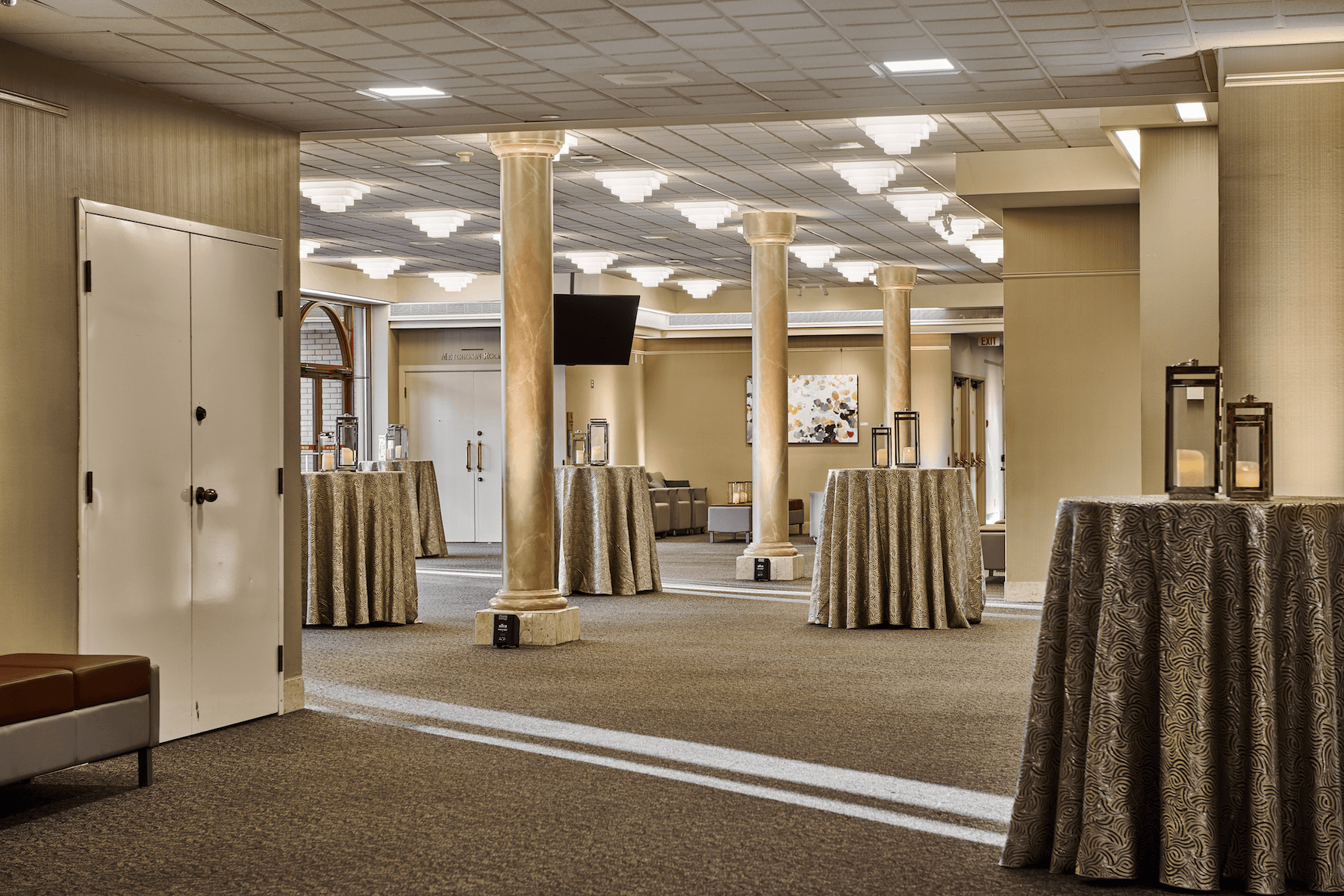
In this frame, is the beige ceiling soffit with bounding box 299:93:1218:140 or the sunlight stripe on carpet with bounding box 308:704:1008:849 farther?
the beige ceiling soffit with bounding box 299:93:1218:140

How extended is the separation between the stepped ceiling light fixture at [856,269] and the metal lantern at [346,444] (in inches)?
311

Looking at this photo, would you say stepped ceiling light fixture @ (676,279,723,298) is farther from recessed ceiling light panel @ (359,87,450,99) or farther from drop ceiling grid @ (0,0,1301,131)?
recessed ceiling light panel @ (359,87,450,99)

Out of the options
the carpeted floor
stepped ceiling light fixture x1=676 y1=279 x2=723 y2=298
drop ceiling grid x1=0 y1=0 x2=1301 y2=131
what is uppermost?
stepped ceiling light fixture x1=676 y1=279 x2=723 y2=298

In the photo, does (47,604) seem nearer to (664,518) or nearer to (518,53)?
(518,53)

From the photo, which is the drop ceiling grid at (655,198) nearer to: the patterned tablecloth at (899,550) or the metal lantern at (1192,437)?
the patterned tablecloth at (899,550)

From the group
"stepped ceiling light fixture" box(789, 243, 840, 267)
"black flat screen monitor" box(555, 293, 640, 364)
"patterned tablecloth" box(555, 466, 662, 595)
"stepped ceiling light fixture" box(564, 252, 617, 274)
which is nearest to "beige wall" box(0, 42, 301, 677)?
"patterned tablecloth" box(555, 466, 662, 595)

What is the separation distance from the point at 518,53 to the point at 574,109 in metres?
0.94

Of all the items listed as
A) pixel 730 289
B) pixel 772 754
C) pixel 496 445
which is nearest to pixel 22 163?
pixel 772 754

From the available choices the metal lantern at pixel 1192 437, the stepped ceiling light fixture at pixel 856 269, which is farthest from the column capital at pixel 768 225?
the metal lantern at pixel 1192 437

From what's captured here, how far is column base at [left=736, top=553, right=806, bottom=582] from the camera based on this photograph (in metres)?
12.8

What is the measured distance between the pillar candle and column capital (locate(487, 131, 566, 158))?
554 centimetres

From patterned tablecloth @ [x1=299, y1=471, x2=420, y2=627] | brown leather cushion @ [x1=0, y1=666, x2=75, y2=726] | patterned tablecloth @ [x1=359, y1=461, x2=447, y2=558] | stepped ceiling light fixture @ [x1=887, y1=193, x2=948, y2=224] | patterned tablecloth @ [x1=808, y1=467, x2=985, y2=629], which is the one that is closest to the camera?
brown leather cushion @ [x1=0, y1=666, x2=75, y2=726]

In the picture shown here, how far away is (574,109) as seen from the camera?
20.1 feet

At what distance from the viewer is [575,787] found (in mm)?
4742
